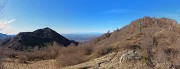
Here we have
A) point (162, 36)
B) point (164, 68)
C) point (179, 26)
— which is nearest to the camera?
point (164, 68)

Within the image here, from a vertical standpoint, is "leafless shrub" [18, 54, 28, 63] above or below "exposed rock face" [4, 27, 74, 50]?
below

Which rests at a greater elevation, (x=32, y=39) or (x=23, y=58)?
(x=32, y=39)

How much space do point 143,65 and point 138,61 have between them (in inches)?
41.9

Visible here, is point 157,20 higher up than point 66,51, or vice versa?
point 157,20

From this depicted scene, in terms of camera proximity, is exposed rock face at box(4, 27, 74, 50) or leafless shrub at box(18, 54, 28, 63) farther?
exposed rock face at box(4, 27, 74, 50)

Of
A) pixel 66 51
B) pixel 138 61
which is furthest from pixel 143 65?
pixel 66 51

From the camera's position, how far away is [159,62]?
1764cm

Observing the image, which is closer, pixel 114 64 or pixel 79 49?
pixel 114 64

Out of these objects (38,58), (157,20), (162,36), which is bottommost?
(38,58)

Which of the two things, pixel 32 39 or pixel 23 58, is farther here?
pixel 32 39

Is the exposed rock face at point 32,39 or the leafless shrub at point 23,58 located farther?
the exposed rock face at point 32,39

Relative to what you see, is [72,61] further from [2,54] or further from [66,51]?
[2,54]

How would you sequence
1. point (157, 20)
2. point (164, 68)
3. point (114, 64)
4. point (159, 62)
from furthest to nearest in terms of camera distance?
point (157, 20) < point (114, 64) < point (159, 62) < point (164, 68)

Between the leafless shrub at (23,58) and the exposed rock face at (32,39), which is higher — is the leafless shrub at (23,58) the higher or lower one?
the lower one
